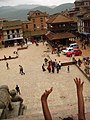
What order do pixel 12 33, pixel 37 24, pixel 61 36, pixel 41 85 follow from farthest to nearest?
pixel 37 24
pixel 12 33
pixel 61 36
pixel 41 85

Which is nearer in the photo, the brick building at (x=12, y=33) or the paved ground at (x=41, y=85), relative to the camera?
the paved ground at (x=41, y=85)

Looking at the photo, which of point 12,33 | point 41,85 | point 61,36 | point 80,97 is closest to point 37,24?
point 12,33

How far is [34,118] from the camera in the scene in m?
15.6

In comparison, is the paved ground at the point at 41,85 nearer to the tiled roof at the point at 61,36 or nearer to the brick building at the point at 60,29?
the tiled roof at the point at 61,36

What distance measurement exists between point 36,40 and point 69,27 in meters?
19.4

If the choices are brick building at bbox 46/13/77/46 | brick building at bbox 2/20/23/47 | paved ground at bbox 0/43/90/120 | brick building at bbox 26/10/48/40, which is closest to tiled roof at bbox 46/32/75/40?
brick building at bbox 46/13/77/46

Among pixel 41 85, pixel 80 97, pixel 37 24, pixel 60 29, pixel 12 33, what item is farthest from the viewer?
pixel 37 24

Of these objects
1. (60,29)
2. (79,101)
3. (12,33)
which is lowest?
(12,33)

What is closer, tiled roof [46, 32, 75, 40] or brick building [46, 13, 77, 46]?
tiled roof [46, 32, 75, 40]

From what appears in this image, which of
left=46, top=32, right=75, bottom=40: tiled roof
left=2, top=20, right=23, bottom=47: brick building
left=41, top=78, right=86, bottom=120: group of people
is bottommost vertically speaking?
left=2, top=20, right=23, bottom=47: brick building

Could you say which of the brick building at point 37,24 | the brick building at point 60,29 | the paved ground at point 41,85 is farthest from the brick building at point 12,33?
the paved ground at point 41,85

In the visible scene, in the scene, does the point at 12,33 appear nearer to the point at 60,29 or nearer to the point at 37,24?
the point at 37,24

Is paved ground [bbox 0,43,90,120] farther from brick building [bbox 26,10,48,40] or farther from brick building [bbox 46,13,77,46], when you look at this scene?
brick building [bbox 26,10,48,40]

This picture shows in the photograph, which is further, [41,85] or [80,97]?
[41,85]
